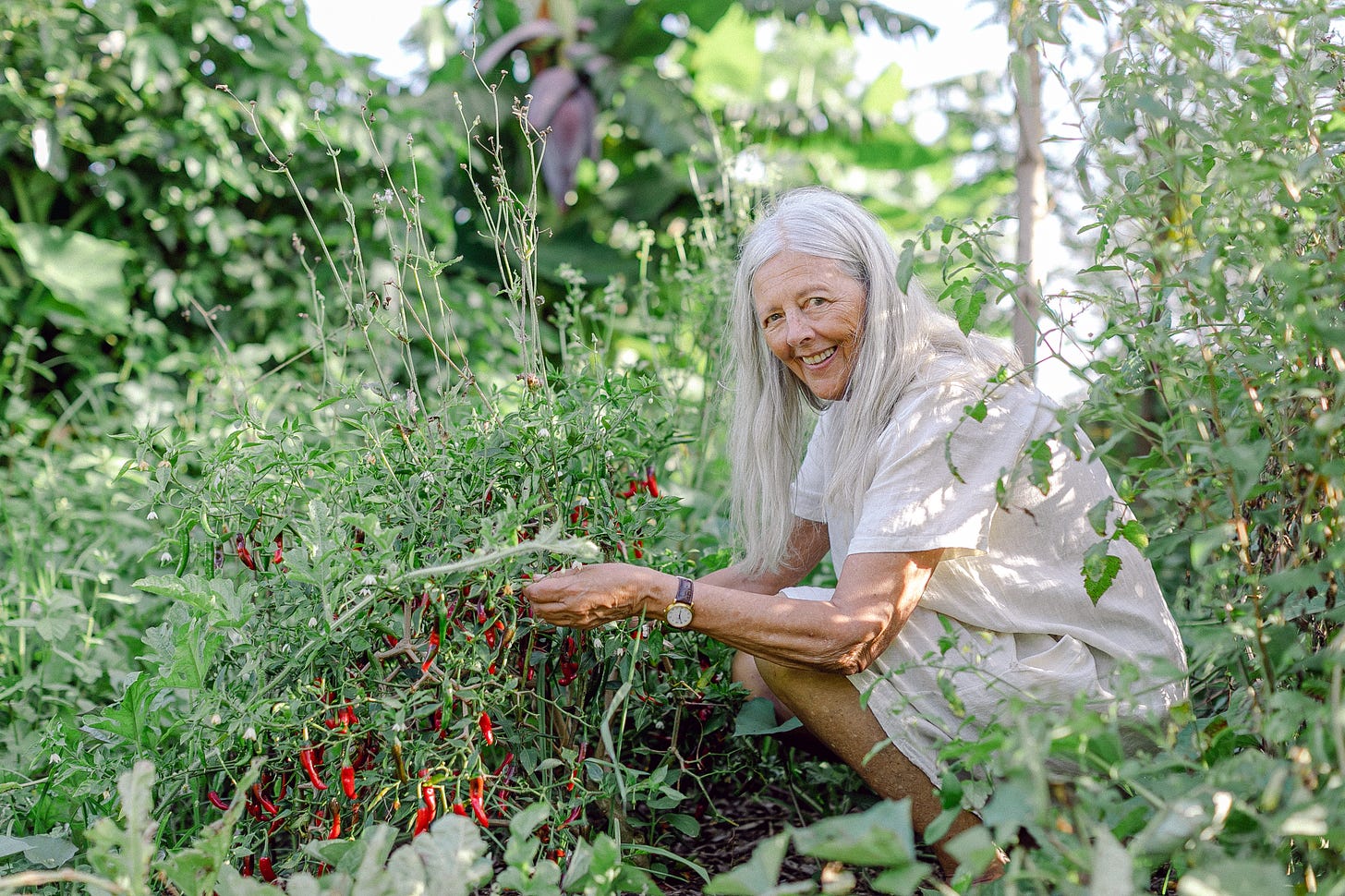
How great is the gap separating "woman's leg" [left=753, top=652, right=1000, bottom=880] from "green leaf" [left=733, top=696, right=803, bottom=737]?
0.05 m

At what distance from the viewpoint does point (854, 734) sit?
5.88 feet

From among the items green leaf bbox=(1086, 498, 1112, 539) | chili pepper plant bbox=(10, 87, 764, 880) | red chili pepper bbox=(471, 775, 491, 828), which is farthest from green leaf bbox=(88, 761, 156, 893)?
green leaf bbox=(1086, 498, 1112, 539)

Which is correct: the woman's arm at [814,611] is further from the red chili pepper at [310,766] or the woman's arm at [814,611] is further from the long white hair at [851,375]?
the red chili pepper at [310,766]

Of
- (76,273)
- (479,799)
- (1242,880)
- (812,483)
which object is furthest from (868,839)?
(76,273)

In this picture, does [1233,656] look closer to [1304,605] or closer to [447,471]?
[1304,605]

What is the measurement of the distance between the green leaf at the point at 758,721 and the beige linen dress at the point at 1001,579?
0.17 m

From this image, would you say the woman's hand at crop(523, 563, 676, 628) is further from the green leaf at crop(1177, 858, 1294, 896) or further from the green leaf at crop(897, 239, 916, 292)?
the green leaf at crop(1177, 858, 1294, 896)

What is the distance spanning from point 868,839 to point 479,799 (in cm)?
68

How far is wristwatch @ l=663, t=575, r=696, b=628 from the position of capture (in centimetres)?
162

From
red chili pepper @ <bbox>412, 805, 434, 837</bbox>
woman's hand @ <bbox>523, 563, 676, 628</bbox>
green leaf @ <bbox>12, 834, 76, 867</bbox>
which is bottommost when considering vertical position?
green leaf @ <bbox>12, 834, 76, 867</bbox>

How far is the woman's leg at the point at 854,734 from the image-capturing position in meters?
1.77

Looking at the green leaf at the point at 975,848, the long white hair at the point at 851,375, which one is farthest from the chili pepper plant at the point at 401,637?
the green leaf at the point at 975,848

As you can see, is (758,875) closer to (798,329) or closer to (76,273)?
(798,329)

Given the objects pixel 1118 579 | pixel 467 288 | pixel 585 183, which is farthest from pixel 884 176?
pixel 1118 579
